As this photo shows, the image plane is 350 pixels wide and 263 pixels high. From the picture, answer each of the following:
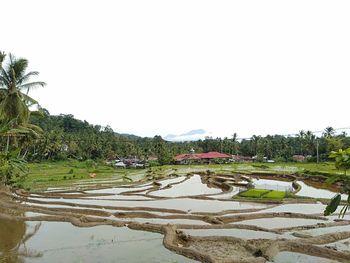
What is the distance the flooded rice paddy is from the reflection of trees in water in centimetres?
4

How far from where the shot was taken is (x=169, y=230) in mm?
16766

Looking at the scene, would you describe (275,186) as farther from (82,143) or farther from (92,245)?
(82,143)

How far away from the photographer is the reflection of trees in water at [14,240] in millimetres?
13466

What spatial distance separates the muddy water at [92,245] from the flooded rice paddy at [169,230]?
37 millimetres

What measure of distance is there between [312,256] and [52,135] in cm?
6187

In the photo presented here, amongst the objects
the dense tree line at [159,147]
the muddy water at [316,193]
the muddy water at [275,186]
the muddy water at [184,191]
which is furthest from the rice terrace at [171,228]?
the dense tree line at [159,147]

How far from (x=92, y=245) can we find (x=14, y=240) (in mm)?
3873

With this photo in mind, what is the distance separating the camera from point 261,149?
3593 inches

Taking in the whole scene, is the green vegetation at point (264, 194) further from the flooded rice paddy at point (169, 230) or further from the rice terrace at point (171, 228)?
the flooded rice paddy at point (169, 230)

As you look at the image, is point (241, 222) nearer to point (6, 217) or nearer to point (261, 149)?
point (6, 217)

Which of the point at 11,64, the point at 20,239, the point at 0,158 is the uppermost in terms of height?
the point at 11,64

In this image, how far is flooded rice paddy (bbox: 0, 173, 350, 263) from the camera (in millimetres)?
13688

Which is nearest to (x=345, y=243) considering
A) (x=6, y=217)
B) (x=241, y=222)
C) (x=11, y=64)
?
(x=241, y=222)

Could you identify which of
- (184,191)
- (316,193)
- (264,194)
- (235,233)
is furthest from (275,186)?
(235,233)
